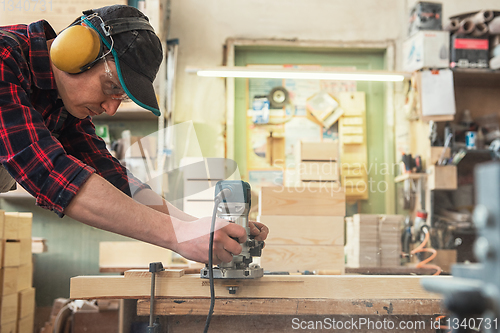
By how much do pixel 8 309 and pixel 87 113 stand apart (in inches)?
69.0

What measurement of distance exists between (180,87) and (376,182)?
1.88m

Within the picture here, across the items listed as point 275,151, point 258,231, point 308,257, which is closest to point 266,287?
point 258,231

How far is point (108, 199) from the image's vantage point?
0.90 m

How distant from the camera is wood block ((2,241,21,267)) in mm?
2312

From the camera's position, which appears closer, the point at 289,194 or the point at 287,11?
the point at 289,194

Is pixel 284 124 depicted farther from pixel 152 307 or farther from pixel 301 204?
pixel 152 307

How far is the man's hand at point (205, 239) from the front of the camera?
3.16ft

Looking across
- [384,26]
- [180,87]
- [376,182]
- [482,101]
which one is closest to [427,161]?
[376,182]

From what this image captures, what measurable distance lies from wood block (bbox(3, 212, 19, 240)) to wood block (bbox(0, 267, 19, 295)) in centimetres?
18

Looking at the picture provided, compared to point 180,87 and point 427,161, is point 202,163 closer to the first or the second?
point 180,87

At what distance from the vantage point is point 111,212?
896mm

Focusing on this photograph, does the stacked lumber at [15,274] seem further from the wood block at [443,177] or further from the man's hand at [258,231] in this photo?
the wood block at [443,177]

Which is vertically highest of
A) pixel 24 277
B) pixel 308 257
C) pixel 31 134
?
pixel 31 134

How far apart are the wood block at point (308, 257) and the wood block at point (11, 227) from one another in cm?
142
